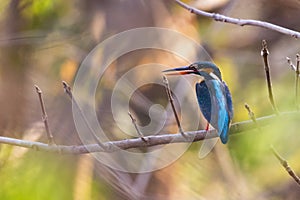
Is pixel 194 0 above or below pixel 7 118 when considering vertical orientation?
above

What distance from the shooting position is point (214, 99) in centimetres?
87

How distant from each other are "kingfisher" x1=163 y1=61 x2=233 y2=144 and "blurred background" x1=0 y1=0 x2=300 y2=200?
0.14m

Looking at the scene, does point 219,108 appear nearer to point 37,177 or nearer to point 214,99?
point 214,99

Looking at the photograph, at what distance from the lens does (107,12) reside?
4.08ft

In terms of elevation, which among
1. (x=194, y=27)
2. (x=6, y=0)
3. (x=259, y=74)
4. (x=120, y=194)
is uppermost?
(x=6, y=0)

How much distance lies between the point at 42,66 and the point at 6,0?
146mm

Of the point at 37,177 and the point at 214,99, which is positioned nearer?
the point at 214,99

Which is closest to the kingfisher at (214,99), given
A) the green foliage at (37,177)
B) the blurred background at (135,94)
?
the blurred background at (135,94)

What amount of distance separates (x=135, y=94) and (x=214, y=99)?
1.00 ft

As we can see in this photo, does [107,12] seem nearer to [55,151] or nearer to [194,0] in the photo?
[194,0]

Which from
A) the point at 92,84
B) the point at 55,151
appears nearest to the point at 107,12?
the point at 92,84

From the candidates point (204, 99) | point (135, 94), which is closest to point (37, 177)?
point (135, 94)

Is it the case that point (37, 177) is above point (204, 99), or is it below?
below

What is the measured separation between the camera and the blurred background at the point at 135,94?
1075 mm
